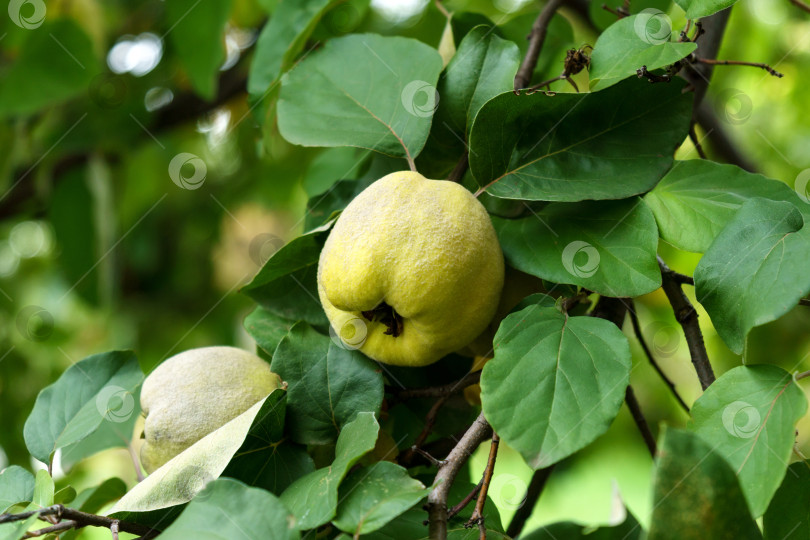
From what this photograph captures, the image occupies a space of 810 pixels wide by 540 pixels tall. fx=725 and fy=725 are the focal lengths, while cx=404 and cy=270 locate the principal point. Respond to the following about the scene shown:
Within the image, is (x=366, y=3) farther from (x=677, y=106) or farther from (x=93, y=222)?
(x=93, y=222)

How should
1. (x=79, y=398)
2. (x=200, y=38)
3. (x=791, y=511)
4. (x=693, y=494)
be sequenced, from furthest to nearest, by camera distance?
(x=200, y=38)
(x=79, y=398)
(x=791, y=511)
(x=693, y=494)

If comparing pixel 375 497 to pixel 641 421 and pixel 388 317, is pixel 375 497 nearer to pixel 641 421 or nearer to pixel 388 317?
pixel 388 317

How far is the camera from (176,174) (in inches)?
47.4

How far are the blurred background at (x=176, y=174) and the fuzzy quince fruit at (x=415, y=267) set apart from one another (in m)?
0.21

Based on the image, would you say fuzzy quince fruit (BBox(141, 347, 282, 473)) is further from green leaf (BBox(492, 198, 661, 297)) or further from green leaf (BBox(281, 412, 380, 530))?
green leaf (BBox(492, 198, 661, 297))

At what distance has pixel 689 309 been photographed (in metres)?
0.54

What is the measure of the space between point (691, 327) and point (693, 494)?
19 centimetres

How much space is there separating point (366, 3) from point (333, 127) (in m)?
0.29

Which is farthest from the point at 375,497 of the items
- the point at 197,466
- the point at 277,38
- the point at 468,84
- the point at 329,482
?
the point at 277,38

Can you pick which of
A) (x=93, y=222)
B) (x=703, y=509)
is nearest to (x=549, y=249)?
(x=703, y=509)

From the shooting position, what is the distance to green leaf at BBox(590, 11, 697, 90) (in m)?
0.53

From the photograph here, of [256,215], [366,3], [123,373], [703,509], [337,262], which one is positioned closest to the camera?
[703,509]

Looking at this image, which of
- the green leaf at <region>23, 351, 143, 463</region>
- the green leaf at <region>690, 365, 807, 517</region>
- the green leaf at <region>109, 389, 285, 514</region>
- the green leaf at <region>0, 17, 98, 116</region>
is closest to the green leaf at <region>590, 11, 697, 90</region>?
the green leaf at <region>690, 365, 807, 517</region>

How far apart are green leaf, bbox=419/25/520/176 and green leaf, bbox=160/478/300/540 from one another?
1.16ft
